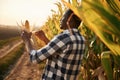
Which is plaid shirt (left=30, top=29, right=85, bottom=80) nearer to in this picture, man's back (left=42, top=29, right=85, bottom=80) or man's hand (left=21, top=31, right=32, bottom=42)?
man's back (left=42, top=29, right=85, bottom=80)

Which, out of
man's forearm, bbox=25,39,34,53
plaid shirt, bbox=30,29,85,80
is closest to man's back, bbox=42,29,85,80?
plaid shirt, bbox=30,29,85,80

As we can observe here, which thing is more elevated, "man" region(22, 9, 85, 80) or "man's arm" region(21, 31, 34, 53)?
"man's arm" region(21, 31, 34, 53)

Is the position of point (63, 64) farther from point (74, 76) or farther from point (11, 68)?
point (11, 68)

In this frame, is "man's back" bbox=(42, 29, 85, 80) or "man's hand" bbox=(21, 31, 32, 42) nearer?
"man's back" bbox=(42, 29, 85, 80)

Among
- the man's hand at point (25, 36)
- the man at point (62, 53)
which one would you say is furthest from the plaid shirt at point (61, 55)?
the man's hand at point (25, 36)

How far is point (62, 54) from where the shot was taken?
186 centimetres

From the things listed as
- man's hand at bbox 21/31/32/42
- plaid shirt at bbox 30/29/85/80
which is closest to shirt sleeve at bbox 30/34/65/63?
plaid shirt at bbox 30/29/85/80

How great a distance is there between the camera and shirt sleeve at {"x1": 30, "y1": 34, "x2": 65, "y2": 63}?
1.83 m

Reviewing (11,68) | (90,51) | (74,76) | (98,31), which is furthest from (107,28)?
(11,68)

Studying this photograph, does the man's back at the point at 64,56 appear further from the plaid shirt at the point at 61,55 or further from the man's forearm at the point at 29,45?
the man's forearm at the point at 29,45

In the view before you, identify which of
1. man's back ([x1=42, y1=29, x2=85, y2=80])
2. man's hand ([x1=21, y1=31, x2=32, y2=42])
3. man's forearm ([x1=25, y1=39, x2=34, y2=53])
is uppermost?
man's hand ([x1=21, y1=31, x2=32, y2=42])

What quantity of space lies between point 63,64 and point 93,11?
0.51m

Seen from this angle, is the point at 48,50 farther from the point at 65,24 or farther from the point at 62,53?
the point at 65,24

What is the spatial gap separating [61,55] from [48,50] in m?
0.08
